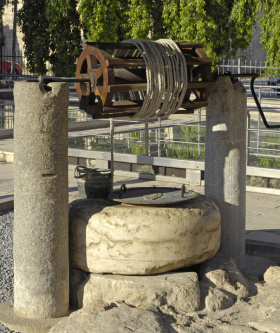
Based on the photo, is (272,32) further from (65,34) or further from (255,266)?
(255,266)

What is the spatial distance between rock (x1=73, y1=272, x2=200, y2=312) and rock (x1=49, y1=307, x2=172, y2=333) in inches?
8.4

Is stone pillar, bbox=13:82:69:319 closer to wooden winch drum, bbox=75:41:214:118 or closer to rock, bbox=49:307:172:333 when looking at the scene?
wooden winch drum, bbox=75:41:214:118

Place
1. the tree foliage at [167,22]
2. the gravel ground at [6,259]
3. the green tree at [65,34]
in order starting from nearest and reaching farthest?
the gravel ground at [6,259]
the tree foliage at [167,22]
the green tree at [65,34]

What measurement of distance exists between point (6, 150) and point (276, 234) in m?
6.77

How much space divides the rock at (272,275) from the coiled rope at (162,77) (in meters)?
1.65

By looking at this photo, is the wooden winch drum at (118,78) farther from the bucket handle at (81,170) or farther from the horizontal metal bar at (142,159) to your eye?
the horizontal metal bar at (142,159)

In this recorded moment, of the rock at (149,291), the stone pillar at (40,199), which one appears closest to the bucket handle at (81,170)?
the stone pillar at (40,199)

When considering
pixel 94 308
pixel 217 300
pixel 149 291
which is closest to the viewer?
A: pixel 94 308

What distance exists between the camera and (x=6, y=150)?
12.9 meters

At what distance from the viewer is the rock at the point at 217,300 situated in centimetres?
513

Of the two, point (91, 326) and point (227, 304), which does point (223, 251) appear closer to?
point (227, 304)

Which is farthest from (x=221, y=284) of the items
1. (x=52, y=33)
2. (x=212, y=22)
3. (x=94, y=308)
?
(x=52, y=33)

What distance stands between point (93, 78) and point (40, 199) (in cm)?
104

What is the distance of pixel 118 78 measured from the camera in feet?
17.8
